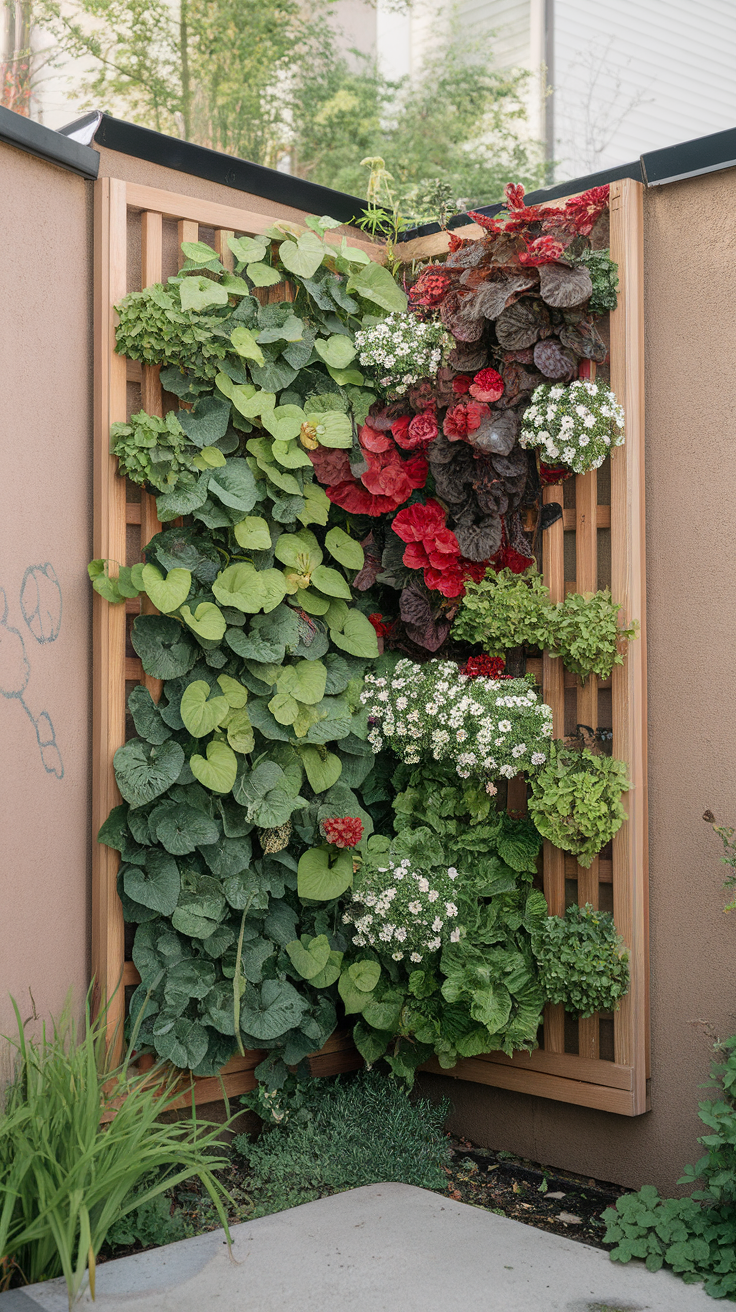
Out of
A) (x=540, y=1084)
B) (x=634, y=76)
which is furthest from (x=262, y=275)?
(x=634, y=76)

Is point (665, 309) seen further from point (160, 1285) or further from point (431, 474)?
point (160, 1285)

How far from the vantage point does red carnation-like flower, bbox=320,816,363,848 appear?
8.32 feet

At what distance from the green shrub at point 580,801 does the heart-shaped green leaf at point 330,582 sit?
2.25 ft

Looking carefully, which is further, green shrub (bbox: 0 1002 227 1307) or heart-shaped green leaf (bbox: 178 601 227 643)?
heart-shaped green leaf (bbox: 178 601 227 643)

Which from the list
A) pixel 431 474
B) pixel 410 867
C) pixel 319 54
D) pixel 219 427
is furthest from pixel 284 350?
pixel 319 54

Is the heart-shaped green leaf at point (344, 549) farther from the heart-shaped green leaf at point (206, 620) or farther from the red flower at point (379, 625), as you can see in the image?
the heart-shaped green leaf at point (206, 620)

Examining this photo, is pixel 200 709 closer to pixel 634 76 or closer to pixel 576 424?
pixel 576 424

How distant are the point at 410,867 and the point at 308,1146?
2.34 ft

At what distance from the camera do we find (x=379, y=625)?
282 centimetres

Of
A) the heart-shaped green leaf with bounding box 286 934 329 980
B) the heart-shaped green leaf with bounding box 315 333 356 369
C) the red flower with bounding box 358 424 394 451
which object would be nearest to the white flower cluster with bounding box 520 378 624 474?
the red flower with bounding box 358 424 394 451

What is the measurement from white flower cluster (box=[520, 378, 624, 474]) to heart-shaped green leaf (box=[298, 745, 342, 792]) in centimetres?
94

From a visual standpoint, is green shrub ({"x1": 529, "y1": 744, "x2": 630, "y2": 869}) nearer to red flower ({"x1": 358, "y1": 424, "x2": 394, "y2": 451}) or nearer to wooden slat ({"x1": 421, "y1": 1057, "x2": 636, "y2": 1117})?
wooden slat ({"x1": 421, "y1": 1057, "x2": 636, "y2": 1117})

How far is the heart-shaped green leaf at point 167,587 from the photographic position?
2242 mm

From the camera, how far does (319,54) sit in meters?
6.82
